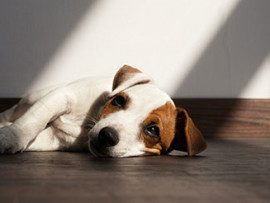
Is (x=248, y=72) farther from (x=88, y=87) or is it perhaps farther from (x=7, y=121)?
(x=7, y=121)

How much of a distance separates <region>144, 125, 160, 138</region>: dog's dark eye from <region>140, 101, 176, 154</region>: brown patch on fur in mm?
10

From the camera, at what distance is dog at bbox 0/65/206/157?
46.5 inches

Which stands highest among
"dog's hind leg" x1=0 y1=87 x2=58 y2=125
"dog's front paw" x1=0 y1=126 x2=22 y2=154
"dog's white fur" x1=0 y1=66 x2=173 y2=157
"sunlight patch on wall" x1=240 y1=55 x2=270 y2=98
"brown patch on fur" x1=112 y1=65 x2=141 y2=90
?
"sunlight patch on wall" x1=240 y1=55 x2=270 y2=98

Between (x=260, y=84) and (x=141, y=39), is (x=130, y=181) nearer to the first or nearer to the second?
(x=141, y=39)

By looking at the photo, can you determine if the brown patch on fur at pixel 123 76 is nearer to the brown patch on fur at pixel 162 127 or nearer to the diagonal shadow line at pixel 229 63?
the brown patch on fur at pixel 162 127

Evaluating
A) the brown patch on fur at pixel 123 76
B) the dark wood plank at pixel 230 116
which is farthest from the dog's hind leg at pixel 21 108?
the dark wood plank at pixel 230 116

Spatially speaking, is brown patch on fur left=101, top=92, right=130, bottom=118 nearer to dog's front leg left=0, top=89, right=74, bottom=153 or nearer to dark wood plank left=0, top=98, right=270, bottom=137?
dog's front leg left=0, top=89, right=74, bottom=153

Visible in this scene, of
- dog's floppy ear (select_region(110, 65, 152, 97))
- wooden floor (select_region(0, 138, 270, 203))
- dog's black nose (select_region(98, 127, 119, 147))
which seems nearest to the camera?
wooden floor (select_region(0, 138, 270, 203))

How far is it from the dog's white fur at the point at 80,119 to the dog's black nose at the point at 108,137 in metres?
0.02

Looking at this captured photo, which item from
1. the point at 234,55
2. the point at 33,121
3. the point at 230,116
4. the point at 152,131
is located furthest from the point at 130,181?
the point at 234,55

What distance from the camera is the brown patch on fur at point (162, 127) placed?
1233 mm

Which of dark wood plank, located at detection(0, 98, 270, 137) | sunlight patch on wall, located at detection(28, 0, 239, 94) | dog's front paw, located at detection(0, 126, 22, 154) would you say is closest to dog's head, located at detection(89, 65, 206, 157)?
dog's front paw, located at detection(0, 126, 22, 154)

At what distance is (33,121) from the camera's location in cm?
126

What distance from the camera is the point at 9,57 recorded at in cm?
210
